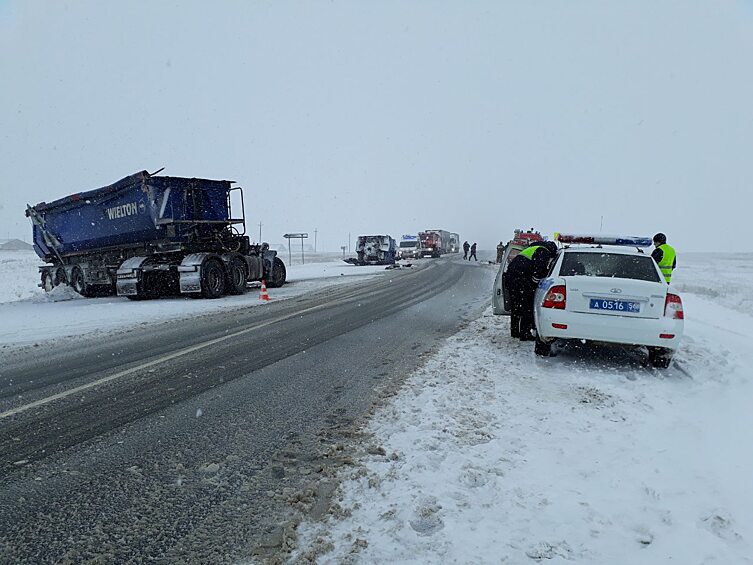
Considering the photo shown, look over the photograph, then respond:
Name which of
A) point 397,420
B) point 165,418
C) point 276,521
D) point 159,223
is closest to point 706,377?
point 397,420

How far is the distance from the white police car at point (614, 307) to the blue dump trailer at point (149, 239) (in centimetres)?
1069

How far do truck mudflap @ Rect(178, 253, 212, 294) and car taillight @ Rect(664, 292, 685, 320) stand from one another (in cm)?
1181

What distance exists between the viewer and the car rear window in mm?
5938

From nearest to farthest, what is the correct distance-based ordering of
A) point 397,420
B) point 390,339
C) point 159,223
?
point 397,420, point 390,339, point 159,223

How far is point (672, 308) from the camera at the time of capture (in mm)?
5418

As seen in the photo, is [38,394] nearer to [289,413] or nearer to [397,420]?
[289,413]

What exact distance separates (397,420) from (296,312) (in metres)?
7.20

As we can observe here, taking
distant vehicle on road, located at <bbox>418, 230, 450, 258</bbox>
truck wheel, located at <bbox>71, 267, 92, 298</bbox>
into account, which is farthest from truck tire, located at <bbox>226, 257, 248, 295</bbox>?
distant vehicle on road, located at <bbox>418, 230, 450, 258</bbox>

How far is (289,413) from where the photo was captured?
14.1ft

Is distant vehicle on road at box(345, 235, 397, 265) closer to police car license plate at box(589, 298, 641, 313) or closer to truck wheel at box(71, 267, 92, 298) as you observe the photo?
truck wheel at box(71, 267, 92, 298)

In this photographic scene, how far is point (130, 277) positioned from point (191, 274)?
6.12 ft

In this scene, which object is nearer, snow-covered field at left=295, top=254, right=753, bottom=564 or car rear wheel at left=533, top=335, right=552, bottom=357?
snow-covered field at left=295, top=254, right=753, bottom=564

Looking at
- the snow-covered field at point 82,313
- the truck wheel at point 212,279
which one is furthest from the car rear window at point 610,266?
the truck wheel at point 212,279

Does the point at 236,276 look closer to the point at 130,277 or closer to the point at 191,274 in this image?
the point at 191,274
